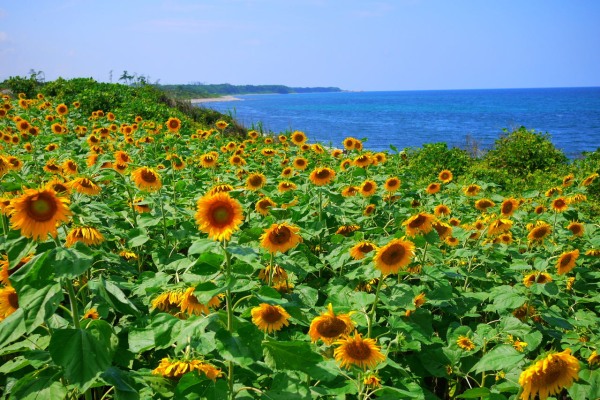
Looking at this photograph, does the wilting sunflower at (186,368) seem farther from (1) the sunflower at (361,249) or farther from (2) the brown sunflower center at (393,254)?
(1) the sunflower at (361,249)

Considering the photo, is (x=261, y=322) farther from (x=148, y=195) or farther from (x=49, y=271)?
(x=148, y=195)

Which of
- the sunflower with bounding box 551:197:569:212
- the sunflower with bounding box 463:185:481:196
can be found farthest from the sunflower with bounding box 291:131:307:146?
the sunflower with bounding box 551:197:569:212

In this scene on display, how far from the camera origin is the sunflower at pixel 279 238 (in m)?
2.53

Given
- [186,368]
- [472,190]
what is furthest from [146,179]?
[472,190]

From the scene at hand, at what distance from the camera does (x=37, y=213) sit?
1.74 meters

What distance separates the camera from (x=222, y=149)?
26.7ft

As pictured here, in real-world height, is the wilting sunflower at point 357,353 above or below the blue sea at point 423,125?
above

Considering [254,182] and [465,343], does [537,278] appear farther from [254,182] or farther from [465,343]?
[254,182]

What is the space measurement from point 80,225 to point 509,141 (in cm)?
1360

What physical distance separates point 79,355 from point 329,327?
1.10 metres

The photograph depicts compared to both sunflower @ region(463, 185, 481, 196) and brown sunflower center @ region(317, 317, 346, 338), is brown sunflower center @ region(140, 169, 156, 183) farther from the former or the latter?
sunflower @ region(463, 185, 481, 196)

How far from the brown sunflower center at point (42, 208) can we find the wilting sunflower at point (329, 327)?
126 cm

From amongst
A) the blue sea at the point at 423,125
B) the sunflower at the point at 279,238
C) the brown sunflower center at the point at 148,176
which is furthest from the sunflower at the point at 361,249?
the blue sea at the point at 423,125

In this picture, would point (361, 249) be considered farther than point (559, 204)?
No
